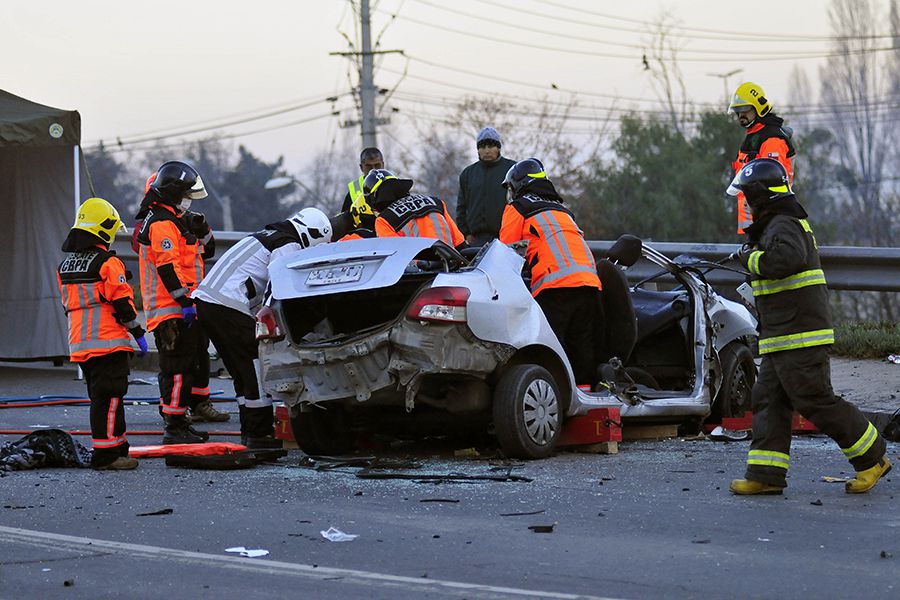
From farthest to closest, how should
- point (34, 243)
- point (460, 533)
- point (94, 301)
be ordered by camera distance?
1. point (34, 243)
2. point (94, 301)
3. point (460, 533)

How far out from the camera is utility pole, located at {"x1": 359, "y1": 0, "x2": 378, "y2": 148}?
1508 inches

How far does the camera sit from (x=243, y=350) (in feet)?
33.3

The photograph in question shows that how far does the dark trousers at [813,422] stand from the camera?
25.0ft

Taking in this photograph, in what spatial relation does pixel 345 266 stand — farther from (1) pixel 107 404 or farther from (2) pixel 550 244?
(1) pixel 107 404

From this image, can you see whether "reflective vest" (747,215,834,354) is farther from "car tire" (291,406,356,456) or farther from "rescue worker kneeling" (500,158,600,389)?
"car tire" (291,406,356,456)

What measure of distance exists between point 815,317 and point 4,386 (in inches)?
396

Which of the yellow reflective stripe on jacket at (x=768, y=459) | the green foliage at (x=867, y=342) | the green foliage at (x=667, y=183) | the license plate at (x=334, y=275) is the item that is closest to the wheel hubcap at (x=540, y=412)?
the license plate at (x=334, y=275)

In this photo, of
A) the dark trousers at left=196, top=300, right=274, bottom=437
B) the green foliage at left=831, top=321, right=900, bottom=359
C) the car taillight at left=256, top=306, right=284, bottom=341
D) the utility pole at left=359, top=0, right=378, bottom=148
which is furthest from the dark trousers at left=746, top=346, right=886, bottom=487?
the utility pole at left=359, top=0, right=378, bottom=148

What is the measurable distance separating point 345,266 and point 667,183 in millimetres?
31069

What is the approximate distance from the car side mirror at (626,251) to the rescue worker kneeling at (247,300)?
1.98 metres

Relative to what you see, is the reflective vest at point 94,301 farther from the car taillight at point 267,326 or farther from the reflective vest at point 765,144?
the reflective vest at point 765,144

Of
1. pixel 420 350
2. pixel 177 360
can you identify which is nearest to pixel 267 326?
pixel 420 350

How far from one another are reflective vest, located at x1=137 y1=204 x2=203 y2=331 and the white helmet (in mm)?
1184

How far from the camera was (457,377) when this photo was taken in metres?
8.76
